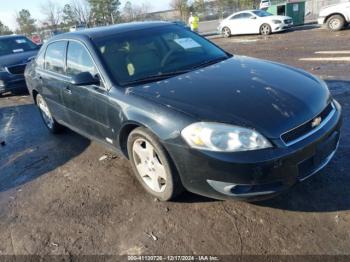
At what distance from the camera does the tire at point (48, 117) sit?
5.46m

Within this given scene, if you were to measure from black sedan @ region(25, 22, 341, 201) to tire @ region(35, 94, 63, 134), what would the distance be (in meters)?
1.12

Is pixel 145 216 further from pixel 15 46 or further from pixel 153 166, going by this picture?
pixel 15 46

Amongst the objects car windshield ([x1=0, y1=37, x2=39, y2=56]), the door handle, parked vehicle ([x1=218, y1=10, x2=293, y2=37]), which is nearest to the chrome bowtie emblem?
the door handle

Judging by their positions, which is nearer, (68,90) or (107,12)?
(68,90)

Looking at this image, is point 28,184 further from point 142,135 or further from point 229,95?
point 229,95

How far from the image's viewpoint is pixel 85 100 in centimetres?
389

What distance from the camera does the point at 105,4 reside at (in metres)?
51.6

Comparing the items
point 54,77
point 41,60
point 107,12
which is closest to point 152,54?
point 54,77

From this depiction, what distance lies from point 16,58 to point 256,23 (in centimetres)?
1313

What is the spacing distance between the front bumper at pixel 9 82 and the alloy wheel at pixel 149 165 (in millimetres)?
6904

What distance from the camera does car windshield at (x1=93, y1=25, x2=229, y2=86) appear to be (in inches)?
140

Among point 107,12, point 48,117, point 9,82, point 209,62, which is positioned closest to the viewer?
point 209,62

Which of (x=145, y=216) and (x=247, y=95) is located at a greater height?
(x=247, y=95)

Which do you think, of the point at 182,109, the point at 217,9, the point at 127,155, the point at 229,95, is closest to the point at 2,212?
the point at 127,155
